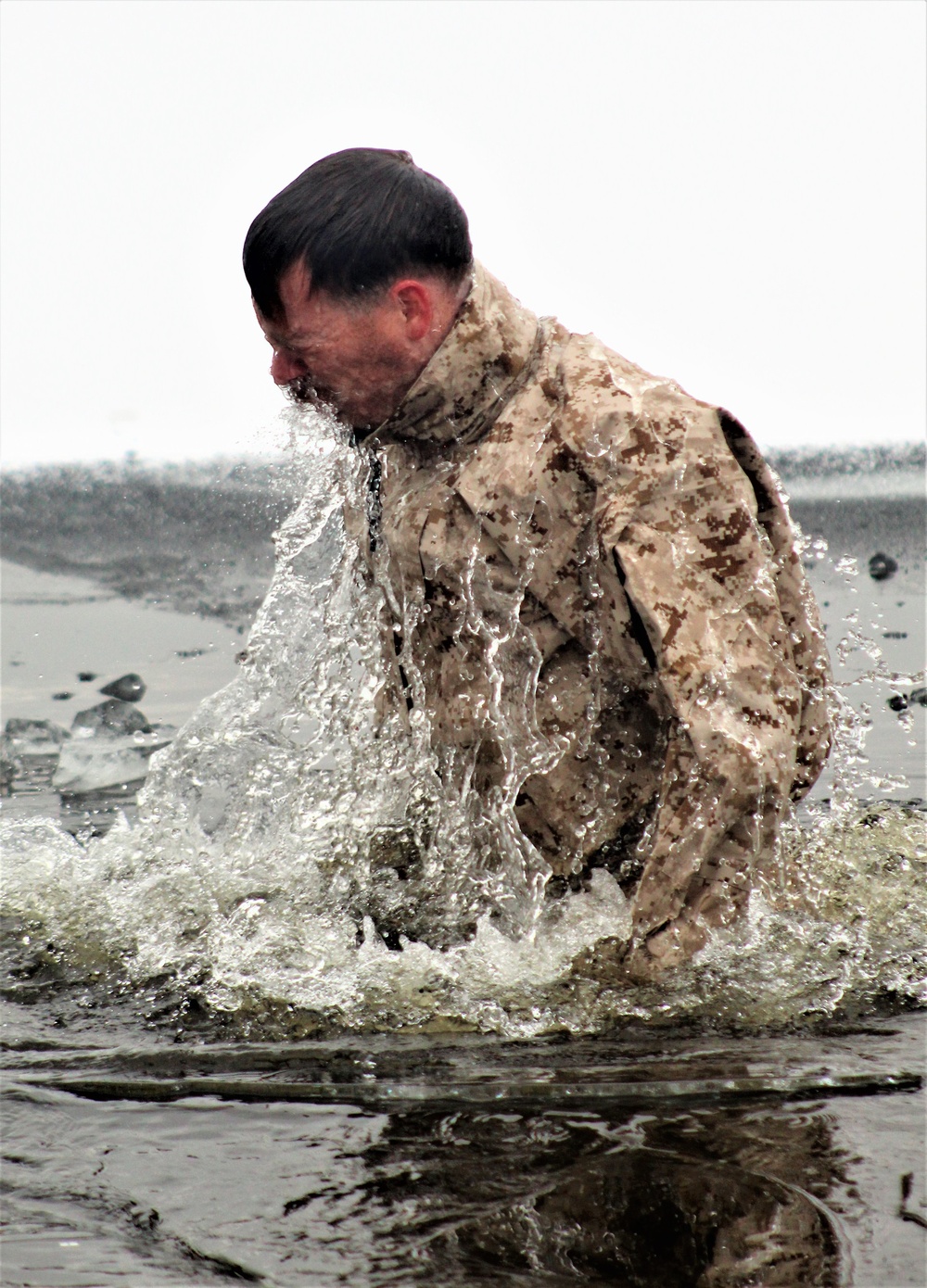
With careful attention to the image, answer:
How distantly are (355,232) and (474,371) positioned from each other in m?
0.34

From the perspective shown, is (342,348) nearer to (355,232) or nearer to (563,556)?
(355,232)

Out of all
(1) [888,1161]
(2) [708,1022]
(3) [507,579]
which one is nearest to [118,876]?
(3) [507,579]

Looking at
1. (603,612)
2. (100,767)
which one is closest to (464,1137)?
(603,612)

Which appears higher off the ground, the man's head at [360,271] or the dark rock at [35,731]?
the man's head at [360,271]

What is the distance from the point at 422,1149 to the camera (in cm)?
191

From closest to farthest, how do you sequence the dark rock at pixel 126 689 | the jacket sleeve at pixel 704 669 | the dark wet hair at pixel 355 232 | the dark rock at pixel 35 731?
the jacket sleeve at pixel 704 669
the dark wet hair at pixel 355 232
the dark rock at pixel 35 731
the dark rock at pixel 126 689

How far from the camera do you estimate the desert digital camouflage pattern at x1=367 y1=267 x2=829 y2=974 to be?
2379 mm

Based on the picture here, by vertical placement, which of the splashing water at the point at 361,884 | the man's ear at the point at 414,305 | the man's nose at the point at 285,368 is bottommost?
the splashing water at the point at 361,884

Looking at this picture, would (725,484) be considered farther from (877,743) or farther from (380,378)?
(877,743)

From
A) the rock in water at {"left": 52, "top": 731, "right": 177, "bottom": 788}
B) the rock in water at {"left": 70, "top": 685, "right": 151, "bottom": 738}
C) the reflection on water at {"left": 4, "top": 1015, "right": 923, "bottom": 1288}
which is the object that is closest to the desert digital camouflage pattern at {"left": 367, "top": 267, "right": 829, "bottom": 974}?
the reflection on water at {"left": 4, "top": 1015, "right": 923, "bottom": 1288}

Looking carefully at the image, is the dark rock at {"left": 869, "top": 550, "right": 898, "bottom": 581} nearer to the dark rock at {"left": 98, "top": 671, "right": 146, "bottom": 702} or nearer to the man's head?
the dark rock at {"left": 98, "top": 671, "right": 146, "bottom": 702}

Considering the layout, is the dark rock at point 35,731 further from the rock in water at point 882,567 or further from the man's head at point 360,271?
the rock in water at point 882,567

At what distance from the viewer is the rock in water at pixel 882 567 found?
9.73 meters

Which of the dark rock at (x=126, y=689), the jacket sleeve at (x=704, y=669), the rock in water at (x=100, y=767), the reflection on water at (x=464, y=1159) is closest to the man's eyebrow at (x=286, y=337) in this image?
the jacket sleeve at (x=704, y=669)
